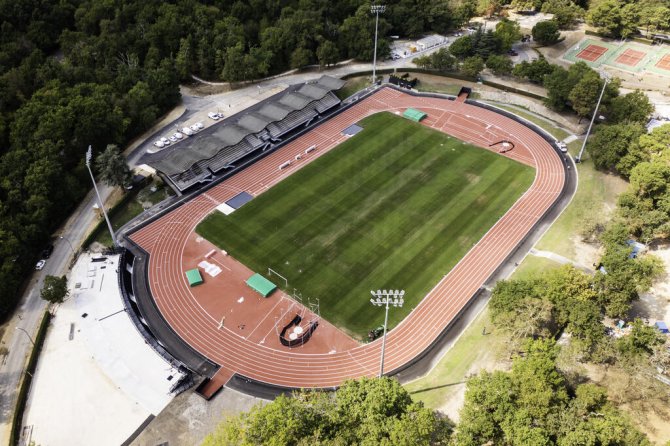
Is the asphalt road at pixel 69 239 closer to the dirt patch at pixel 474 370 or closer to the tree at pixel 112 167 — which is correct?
the tree at pixel 112 167

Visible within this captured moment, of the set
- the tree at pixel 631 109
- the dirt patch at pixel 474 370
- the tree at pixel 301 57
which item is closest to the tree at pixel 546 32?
the tree at pixel 631 109

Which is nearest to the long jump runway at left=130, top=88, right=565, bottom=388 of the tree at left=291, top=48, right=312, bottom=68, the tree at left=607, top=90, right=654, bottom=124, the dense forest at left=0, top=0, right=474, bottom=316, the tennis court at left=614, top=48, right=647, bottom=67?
the tree at left=607, top=90, right=654, bottom=124

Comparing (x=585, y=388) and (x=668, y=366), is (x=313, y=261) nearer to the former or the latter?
(x=585, y=388)

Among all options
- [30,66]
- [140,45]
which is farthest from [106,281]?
[140,45]

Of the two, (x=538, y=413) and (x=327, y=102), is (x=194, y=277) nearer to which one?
(x=538, y=413)

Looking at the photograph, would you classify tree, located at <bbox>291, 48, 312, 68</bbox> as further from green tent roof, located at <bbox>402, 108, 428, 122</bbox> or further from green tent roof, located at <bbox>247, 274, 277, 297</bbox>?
green tent roof, located at <bbox>247, 274, 277, 297</bbox>

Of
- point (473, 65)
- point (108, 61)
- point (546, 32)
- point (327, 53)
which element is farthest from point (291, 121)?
point (546, 32)
